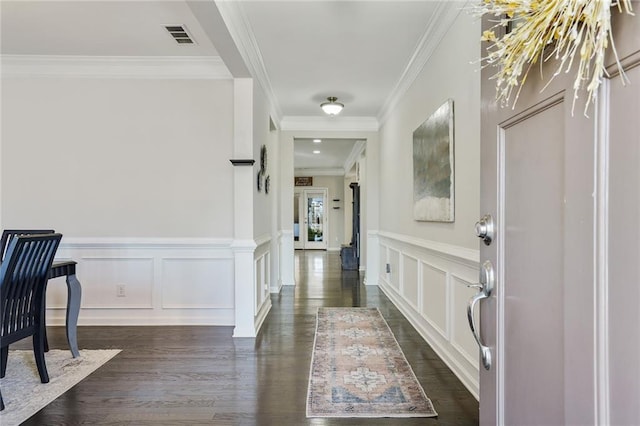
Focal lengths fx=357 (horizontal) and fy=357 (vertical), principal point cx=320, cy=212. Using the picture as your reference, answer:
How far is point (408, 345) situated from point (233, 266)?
1862mm

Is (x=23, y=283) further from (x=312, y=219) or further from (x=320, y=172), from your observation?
(x=312, y=219)

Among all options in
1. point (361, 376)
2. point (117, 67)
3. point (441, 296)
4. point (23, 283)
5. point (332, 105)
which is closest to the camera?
point (23, 283)

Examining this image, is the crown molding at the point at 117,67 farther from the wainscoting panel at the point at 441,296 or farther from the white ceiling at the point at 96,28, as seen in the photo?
the wainscoting panel at the point at 441,296

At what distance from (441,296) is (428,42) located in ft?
6.88

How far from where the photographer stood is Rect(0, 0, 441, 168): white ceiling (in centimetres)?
261

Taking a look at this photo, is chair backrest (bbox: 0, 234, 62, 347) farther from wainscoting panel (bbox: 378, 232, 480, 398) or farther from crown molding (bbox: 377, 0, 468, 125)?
crown molding (bbox: 377, 0, 468, 125)

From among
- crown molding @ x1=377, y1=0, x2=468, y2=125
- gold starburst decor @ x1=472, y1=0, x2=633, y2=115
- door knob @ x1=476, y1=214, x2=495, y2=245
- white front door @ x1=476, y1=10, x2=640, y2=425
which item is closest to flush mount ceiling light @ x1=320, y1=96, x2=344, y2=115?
crown molding @ x1=377, y1=0, x2=468, y2=125

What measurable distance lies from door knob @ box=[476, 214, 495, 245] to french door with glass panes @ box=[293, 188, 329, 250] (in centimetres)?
1076

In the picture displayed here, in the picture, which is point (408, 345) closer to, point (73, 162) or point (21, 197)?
point (73, 162)

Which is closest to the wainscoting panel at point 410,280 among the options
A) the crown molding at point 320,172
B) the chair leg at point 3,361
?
the chair leg at point 3,361

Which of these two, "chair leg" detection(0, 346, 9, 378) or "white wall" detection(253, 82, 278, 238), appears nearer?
"chair leg" detection(0, 346, 9, 378)

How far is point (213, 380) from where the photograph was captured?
243 centimetres

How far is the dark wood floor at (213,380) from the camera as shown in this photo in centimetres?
200

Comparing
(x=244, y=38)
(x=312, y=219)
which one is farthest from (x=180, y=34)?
(x=312, y=219)
